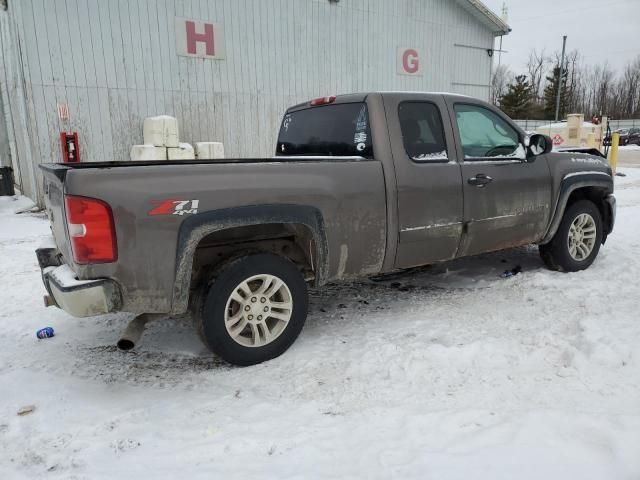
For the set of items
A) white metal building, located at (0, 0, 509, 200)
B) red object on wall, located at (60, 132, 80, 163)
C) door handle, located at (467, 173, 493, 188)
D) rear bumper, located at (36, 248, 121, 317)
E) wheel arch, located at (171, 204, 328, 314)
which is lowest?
rear bumper, located at (36, 248, 121, 317)

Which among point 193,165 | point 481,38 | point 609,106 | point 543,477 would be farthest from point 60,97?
point 609,106

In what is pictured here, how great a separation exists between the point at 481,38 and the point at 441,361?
51.9 ft

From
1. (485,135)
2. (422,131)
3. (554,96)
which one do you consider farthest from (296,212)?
(554,96)

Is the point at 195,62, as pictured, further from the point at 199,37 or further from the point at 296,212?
the point at 296,212

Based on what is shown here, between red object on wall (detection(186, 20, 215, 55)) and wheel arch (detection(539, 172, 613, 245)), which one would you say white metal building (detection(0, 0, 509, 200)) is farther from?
wheel arch (detection(539, 172, 613, 245))

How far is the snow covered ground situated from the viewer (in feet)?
7.57

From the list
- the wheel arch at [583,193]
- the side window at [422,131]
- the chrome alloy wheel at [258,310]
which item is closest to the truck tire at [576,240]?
the wheel arch at [583,193]

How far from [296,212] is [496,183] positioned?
2.02m

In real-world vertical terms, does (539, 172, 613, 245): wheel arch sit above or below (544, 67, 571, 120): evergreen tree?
below

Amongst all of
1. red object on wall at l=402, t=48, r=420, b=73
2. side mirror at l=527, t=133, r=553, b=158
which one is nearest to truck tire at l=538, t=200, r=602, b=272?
side mirror at l=527, t=133, r=553, b=158

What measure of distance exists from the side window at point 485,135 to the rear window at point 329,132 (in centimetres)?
96

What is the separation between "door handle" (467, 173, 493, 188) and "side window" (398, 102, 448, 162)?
300 millimetres

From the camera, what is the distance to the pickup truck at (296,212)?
9.05ft

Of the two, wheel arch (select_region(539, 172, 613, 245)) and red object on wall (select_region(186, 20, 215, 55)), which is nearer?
wheel arch (select_region(539, 172, 613, 245))
